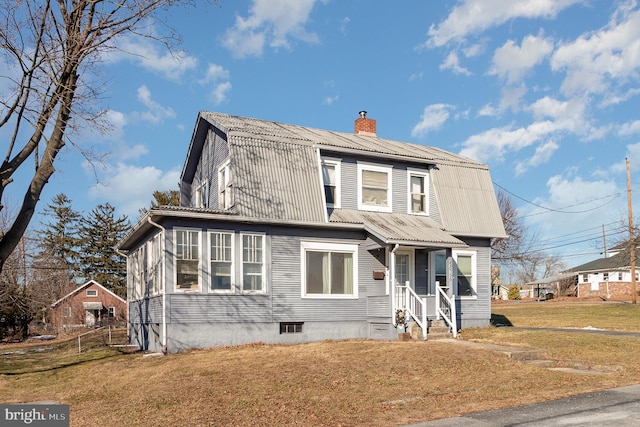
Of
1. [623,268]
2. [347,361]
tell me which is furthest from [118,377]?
[623,268]

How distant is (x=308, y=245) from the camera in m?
18.9

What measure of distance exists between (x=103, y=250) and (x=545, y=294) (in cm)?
4744

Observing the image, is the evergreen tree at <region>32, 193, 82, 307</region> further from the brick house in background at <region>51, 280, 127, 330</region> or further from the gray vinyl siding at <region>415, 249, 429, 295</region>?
the gray vinyl siding at <region>415, 249, 429, 295</region>

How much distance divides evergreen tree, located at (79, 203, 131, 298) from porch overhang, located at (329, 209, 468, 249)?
48.1 m

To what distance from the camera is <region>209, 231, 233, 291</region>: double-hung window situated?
57.6ft

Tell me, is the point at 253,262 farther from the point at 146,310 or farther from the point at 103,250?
the point at 103,250

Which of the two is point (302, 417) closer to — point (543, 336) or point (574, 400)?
point (574, 400)

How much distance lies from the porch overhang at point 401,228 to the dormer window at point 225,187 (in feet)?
11.0

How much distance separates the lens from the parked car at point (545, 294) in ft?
195

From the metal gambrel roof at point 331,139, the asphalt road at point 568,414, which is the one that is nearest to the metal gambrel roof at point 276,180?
the metal gambrel roof at point 331,139

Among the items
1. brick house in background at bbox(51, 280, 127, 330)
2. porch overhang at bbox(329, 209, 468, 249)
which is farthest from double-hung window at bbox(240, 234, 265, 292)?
brick house in background at bbox(51, 280, 127, 330)

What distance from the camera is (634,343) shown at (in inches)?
632

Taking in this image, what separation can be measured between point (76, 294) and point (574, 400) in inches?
2002

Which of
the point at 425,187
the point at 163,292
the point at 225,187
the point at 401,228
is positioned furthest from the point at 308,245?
the point at 425,187
